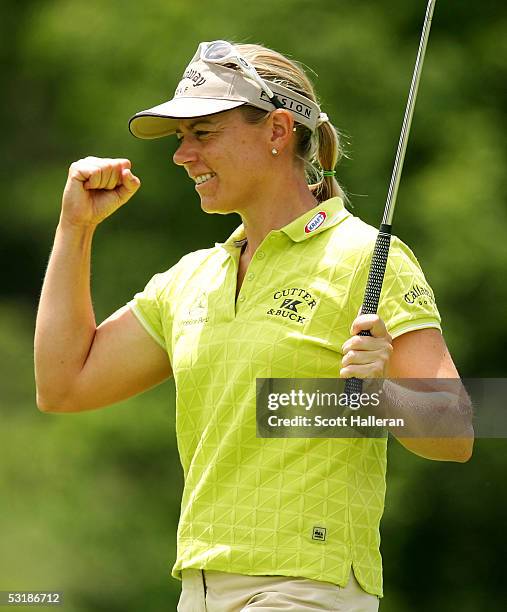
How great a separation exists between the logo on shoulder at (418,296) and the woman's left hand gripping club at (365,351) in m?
0.20

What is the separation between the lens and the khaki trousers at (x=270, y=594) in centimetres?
309

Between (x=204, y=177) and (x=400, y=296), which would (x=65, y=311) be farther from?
(x=400, y=296)

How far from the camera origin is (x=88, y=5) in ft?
27.4

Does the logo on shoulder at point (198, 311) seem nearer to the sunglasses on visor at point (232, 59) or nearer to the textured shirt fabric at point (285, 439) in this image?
the textured shirt fabric at point (285, 439)

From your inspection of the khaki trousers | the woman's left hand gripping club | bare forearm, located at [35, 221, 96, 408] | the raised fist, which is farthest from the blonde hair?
the khaki trousers

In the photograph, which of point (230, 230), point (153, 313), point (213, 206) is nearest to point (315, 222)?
point (213, 206)

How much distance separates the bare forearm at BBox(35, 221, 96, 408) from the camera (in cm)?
358

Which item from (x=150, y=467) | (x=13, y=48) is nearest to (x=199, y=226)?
(x=150, y=467)

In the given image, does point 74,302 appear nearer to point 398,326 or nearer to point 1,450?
Result: point 398,326

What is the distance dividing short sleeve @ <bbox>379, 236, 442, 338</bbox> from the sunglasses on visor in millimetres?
449

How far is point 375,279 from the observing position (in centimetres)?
309

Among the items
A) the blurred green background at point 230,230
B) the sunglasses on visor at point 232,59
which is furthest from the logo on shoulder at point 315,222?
the blurred green background at point 230,230

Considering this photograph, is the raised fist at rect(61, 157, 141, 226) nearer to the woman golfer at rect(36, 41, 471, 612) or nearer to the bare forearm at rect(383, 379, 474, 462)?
the woman golfer at rect(36, 41, 471, 612)

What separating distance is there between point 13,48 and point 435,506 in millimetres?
3544
